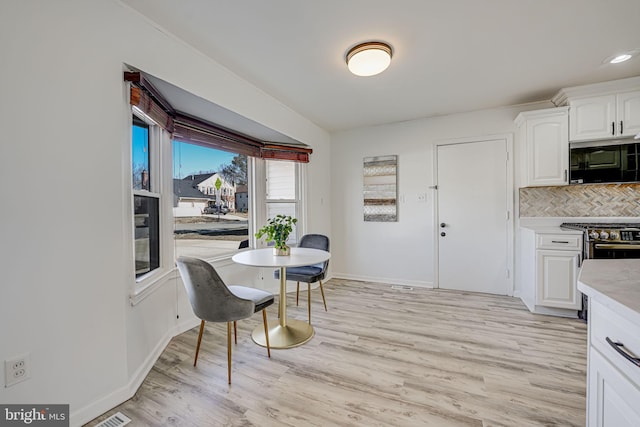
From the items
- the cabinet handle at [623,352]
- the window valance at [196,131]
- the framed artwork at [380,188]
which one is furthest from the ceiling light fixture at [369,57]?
the cabinet handle at [623,352]

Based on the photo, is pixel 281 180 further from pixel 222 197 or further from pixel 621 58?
pixel 621 58

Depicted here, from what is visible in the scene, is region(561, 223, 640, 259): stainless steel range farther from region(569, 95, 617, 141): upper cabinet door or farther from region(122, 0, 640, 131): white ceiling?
region(122, 0, 640, 131): white ceiling

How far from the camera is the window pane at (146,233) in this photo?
2102mm

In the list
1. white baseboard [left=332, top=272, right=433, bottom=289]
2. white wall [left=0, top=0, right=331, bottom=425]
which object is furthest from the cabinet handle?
white baseboard [left=332, top=272, right=433, bottom=289]

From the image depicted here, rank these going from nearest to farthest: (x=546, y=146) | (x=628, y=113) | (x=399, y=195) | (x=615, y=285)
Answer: (x=615, y=285) → (x=628, y=113) → (x=546, y=146) → (x=399, y=195)

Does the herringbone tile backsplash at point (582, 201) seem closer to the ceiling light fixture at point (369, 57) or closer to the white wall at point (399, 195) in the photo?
the white wall at point (399, 195)

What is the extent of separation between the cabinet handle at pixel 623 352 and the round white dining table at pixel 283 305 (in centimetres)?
165

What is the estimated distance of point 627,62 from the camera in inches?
94.7

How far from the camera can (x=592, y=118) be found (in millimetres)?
2812

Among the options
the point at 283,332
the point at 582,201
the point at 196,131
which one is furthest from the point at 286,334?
the point at 582,201

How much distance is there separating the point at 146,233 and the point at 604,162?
4.52m

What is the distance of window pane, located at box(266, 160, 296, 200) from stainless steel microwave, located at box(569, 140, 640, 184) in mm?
3273

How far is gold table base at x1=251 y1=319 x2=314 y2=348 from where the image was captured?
7.47ft

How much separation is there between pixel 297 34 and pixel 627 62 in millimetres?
2953
